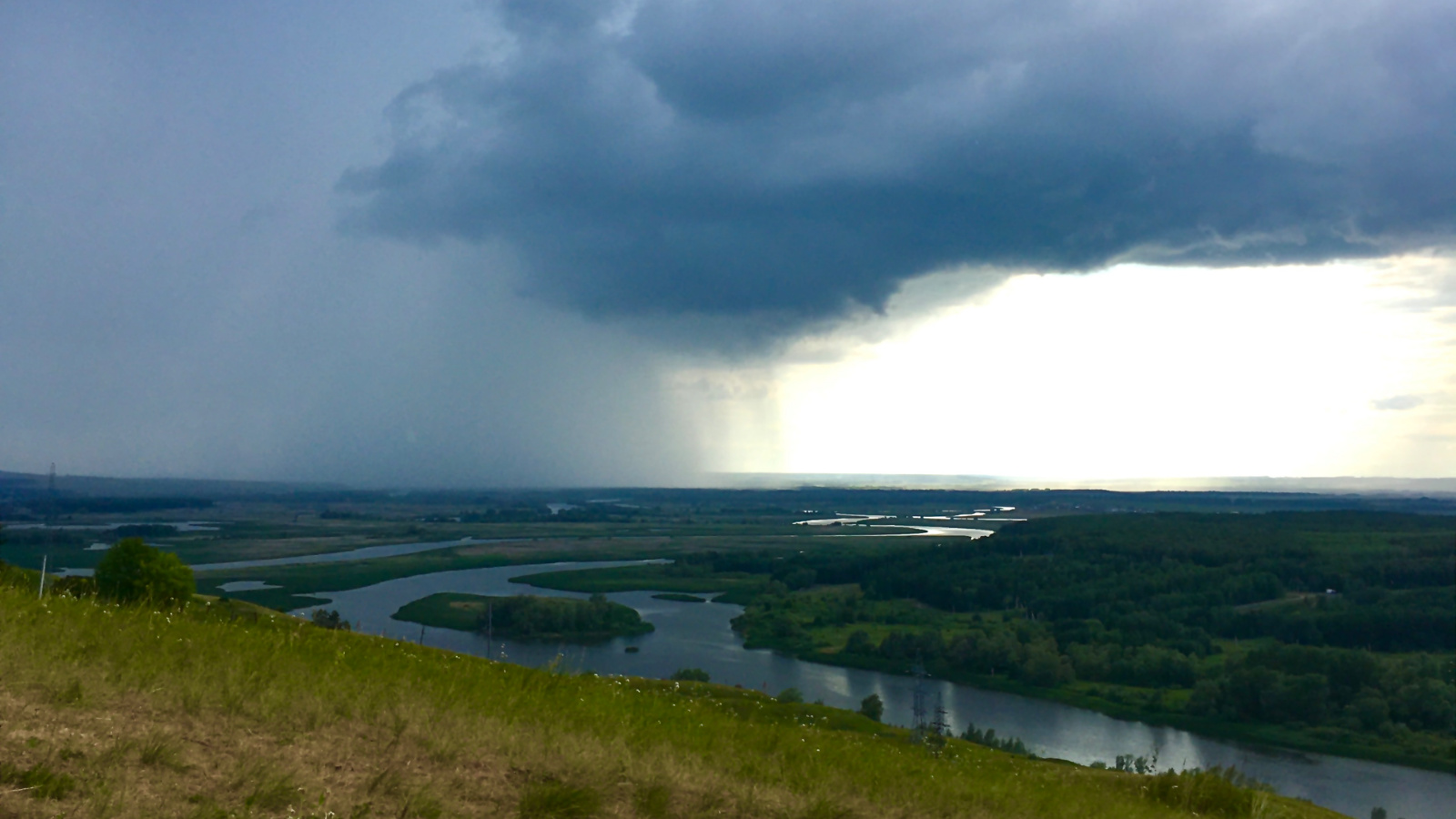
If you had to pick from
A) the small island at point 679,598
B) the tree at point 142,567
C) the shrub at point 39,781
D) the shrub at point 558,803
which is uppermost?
the shrub at point 39,781

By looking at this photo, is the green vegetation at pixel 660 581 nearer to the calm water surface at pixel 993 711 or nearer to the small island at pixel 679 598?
the small island at pixel 679 598

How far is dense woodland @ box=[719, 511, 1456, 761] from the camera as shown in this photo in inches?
2977

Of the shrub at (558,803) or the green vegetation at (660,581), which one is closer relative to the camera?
the shrub at (558,803)

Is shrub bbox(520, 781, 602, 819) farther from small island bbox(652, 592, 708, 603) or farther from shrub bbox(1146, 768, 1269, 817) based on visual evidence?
small island bbox(652, 592, 708, 603)

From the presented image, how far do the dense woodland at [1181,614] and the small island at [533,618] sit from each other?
1509 centimetres

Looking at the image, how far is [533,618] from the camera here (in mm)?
85625

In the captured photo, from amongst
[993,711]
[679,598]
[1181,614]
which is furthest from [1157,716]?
[679,598]

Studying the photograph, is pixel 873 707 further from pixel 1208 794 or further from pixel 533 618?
pixel 1208 794

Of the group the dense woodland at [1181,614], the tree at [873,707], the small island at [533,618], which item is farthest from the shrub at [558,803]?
the dense woodland at [1181,614]

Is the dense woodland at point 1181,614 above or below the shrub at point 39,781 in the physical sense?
below

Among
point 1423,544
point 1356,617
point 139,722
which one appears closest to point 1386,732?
point 1356,617

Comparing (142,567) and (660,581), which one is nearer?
(142,567)

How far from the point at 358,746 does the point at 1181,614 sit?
404 ft

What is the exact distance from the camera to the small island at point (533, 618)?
3199 inches
